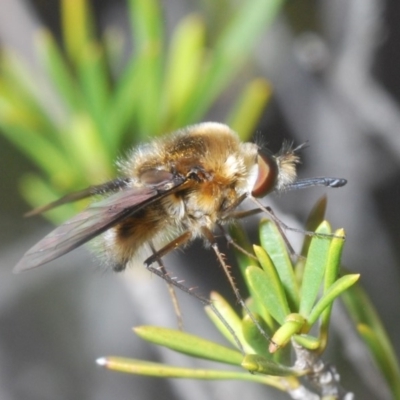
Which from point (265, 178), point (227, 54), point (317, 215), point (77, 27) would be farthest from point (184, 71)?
point (317, 215)

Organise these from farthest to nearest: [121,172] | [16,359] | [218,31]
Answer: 1. [218,31]
2. [16,359]
3. [121,172]

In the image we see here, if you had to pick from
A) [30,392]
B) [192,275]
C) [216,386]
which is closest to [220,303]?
[216,386]

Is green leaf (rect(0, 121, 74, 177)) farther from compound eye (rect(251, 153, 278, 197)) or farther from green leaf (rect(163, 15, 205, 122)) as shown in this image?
compound eye (rect(251, 153, 278, 197))

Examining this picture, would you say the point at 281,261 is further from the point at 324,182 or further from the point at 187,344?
the point at 324,182

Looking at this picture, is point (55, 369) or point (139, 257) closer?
point (139, 257)

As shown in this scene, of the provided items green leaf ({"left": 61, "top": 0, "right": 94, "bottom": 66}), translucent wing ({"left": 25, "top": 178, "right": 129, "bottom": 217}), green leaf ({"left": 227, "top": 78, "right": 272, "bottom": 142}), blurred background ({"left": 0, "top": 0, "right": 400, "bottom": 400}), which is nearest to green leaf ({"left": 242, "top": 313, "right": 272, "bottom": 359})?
blurred background ({"left": 0, "top": 0, "right": 400, "bottom": 400})

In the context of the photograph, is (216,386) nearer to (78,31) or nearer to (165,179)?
(165,179)
